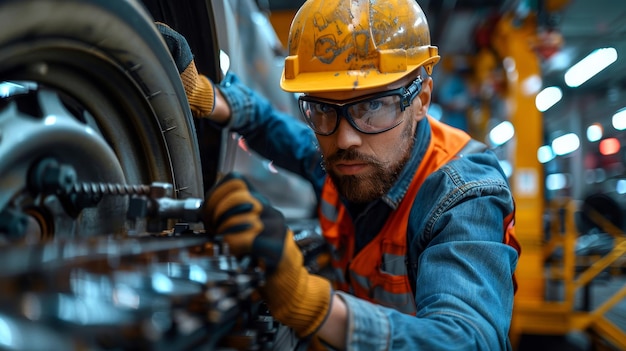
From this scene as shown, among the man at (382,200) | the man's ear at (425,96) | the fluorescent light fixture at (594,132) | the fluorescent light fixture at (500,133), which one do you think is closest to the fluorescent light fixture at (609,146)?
the fluorescent light fixture at (594,132)

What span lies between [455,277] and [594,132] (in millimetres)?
11345

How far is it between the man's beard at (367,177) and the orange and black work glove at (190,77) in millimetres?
384

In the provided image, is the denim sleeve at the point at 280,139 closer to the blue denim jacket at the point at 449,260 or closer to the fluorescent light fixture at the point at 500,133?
the blue denim jacket at the point at 449,260

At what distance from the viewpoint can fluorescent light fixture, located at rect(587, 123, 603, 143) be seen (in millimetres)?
10594

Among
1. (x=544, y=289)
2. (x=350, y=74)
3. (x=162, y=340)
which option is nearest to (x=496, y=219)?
(x=350, y=74)

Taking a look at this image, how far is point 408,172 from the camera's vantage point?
60.5 inches

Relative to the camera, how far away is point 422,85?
1585 mm

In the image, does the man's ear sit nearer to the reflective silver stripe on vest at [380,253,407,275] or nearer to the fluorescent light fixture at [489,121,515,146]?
the reflective silver stripe on vest at [380,253,407,275]

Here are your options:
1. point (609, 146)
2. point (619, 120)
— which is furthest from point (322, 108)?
point (609, 146)

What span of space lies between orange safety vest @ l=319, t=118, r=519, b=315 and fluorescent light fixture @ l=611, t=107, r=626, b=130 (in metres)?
8.67

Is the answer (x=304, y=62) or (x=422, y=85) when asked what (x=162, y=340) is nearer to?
(x=304, y=62)

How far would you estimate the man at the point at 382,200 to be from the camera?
35.5 inches

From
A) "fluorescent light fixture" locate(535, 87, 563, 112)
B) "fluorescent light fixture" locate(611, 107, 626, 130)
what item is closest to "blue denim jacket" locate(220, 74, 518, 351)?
"fluorescent light fixture" locate(611, 107, 626, 130)

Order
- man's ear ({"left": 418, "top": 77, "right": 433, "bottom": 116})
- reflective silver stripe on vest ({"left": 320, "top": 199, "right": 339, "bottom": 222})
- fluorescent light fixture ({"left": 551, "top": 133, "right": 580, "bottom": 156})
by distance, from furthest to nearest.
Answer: fluorescent light fixture ({"left": 551, "top": 133, "right": 580, "bottom": 156}) < reflective silver stripe on vest ({"left": 320, "top": 199, "right": 339, "bottom": 222}) < man's ear ({"left": 418, "top": 77, "right": 433, "bottom": 116})
